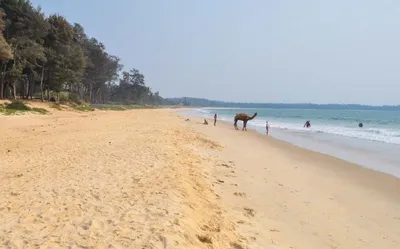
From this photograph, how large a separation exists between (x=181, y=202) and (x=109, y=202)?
1.40 metres

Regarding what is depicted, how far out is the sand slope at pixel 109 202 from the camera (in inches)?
191

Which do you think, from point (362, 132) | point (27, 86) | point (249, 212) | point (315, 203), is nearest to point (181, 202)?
point (249, 212)

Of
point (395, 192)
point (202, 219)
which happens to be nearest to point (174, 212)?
point (202, 219)

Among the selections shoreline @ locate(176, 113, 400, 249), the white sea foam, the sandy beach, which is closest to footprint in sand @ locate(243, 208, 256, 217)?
the sandy beach

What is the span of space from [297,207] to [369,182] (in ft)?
15.6

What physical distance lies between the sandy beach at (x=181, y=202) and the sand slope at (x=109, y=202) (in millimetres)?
18

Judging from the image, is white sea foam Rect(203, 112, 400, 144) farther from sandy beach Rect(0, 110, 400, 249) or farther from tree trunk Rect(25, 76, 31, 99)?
tree trunk Rect(25, 76, 31, 99)

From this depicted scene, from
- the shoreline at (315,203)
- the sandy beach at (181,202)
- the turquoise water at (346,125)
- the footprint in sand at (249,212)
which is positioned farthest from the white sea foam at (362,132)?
the footprint in sand at (249,212)

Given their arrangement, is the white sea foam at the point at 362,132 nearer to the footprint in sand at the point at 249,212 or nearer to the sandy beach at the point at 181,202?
the sandy beach at the point at 181,202

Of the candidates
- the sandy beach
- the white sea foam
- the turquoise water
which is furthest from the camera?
the turquoise water

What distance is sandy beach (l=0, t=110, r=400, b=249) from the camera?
16.8ft

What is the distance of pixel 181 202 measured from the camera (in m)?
6.65

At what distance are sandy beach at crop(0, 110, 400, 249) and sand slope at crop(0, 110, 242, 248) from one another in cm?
2

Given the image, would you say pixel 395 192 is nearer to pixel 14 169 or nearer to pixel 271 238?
pixel 271 238
